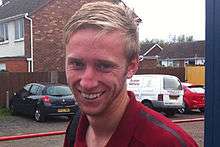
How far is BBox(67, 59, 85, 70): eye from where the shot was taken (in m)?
1.59

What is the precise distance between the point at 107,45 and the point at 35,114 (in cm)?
1537

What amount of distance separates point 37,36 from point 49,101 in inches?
487

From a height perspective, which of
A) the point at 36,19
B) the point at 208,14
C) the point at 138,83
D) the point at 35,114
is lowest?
the point at 35,114

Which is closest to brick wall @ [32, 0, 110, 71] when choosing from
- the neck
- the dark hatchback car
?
the dark hatchback car

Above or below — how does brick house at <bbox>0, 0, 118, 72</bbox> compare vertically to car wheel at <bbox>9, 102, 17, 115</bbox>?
above

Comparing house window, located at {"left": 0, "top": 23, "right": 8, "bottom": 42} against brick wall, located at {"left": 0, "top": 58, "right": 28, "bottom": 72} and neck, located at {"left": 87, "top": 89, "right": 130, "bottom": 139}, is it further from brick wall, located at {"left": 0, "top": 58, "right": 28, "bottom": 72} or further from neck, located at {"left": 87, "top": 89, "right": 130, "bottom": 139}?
neck, located at {"left": 87, "top": 89, "right": 130, "bottom": 139}

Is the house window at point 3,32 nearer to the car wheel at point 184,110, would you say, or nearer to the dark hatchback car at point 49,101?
the dark hatchback car at point 49,101

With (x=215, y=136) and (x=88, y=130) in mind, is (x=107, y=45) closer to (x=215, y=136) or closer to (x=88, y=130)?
(x=88, y=130)

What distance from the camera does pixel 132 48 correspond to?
1.59 m

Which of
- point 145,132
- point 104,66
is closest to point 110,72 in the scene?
point 104,66

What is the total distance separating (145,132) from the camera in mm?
1565

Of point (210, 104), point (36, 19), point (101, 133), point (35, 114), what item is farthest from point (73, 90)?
point (36, 19)

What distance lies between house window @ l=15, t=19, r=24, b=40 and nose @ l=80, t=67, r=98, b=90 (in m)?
27.1

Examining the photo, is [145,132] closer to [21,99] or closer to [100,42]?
[100,42]
